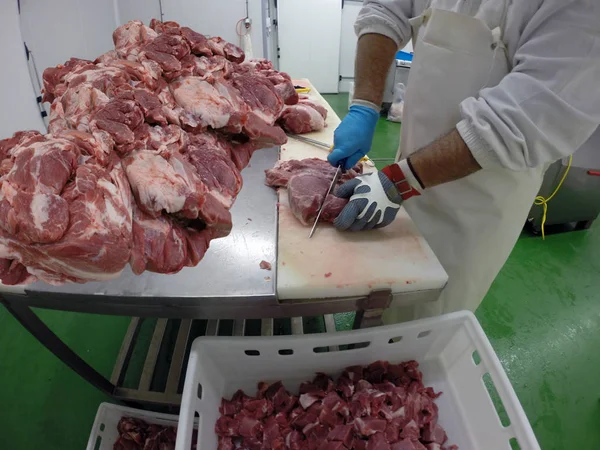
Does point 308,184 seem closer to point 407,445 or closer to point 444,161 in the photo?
point 444,161

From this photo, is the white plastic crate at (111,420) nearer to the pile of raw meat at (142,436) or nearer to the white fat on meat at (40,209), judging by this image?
the pile of raw meat at (142,436)

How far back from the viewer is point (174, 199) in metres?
1.04

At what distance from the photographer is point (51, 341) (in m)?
1.43

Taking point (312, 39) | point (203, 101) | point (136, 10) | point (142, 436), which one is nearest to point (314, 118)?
point (203, 101)

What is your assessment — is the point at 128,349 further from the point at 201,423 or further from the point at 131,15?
the point at 131,15

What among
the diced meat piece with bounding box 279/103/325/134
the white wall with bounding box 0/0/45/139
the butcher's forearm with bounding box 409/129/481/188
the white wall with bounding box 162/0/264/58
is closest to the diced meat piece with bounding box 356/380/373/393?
the butcher's forearm with bounding box 409/129/481/188

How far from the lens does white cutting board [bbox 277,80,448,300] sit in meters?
1.09

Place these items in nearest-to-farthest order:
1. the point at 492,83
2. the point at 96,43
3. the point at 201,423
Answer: the point at 201,423 → the point at 492,83 → the point at 96,43

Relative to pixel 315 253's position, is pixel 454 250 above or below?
below

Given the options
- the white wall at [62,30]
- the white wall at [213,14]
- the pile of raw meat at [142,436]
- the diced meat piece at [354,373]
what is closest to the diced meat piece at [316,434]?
the diced meat piece at [354,373]

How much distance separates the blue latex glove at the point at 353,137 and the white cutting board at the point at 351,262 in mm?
377

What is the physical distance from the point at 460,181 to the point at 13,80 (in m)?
3.06

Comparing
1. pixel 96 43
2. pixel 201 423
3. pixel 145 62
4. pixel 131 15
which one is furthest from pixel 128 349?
pixel 131 15

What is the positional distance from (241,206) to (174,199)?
44cm
